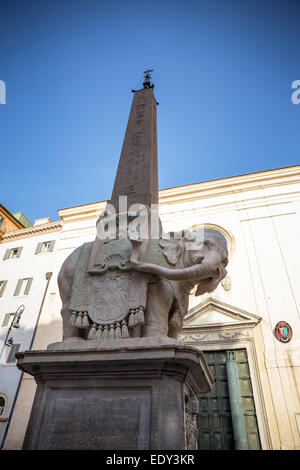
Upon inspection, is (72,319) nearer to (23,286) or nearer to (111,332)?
(111,332)

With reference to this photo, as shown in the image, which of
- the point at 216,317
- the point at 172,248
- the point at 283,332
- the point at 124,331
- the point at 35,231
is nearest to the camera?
the point at 124,331

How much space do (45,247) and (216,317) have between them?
10.7 metres

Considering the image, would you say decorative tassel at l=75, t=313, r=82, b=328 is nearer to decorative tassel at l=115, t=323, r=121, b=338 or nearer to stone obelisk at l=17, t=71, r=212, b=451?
stone obelisk at l=17, t=71, r=212, b=451

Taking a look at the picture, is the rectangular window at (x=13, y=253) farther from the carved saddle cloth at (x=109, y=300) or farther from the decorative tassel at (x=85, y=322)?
the decorative tassel at (x=85, y=322)

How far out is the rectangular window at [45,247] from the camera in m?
16.2

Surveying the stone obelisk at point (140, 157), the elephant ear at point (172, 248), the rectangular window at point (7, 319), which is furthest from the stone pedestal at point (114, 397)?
the rectangular window at point (7, 319)

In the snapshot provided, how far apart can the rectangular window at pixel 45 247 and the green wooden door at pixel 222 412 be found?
10603mm

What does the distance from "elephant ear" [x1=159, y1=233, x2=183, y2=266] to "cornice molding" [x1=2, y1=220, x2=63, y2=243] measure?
14.7 metres

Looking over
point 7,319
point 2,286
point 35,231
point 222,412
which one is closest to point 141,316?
point 222,412

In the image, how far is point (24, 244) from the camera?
17.4m

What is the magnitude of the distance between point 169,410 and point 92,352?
0.67m

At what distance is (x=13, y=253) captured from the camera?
57.1ft

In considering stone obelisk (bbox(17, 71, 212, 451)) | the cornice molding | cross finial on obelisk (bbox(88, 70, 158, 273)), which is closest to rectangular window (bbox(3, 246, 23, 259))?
the cornice molding
